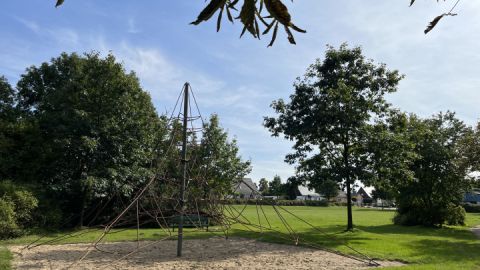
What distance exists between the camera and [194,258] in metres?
10.9

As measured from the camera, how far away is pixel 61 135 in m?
19.4

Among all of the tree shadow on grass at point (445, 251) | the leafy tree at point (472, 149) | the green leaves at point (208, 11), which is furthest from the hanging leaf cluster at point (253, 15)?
the leafy tree at point (472, 149)

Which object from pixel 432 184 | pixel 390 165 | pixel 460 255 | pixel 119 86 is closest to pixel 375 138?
pixel 390 165

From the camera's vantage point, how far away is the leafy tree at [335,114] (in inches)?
656

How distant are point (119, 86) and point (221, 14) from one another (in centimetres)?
2015

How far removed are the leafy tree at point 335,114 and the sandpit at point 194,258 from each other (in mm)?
4845

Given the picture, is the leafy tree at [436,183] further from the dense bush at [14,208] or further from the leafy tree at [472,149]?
the dense bush at [14,208]

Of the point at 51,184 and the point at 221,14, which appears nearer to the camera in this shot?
the point at 221,14

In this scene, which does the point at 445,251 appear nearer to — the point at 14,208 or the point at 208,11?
the point at 208,11

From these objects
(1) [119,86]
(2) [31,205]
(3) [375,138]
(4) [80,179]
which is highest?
(1) [119,86]

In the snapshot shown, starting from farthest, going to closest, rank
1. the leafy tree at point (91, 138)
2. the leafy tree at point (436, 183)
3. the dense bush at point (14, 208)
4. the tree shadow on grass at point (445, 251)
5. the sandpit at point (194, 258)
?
the leafy tree at point (436, 183) → the leafy tree at point (91, 138) → the dense bush at point (14, 208) → the tree shadow on grass at point (445, 251) → the sandpit at point (194, 258)

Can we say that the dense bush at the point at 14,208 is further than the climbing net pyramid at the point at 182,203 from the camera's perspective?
Yes

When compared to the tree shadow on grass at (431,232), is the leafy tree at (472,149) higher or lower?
higher

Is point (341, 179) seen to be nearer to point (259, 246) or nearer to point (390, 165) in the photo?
point (390, 165)
